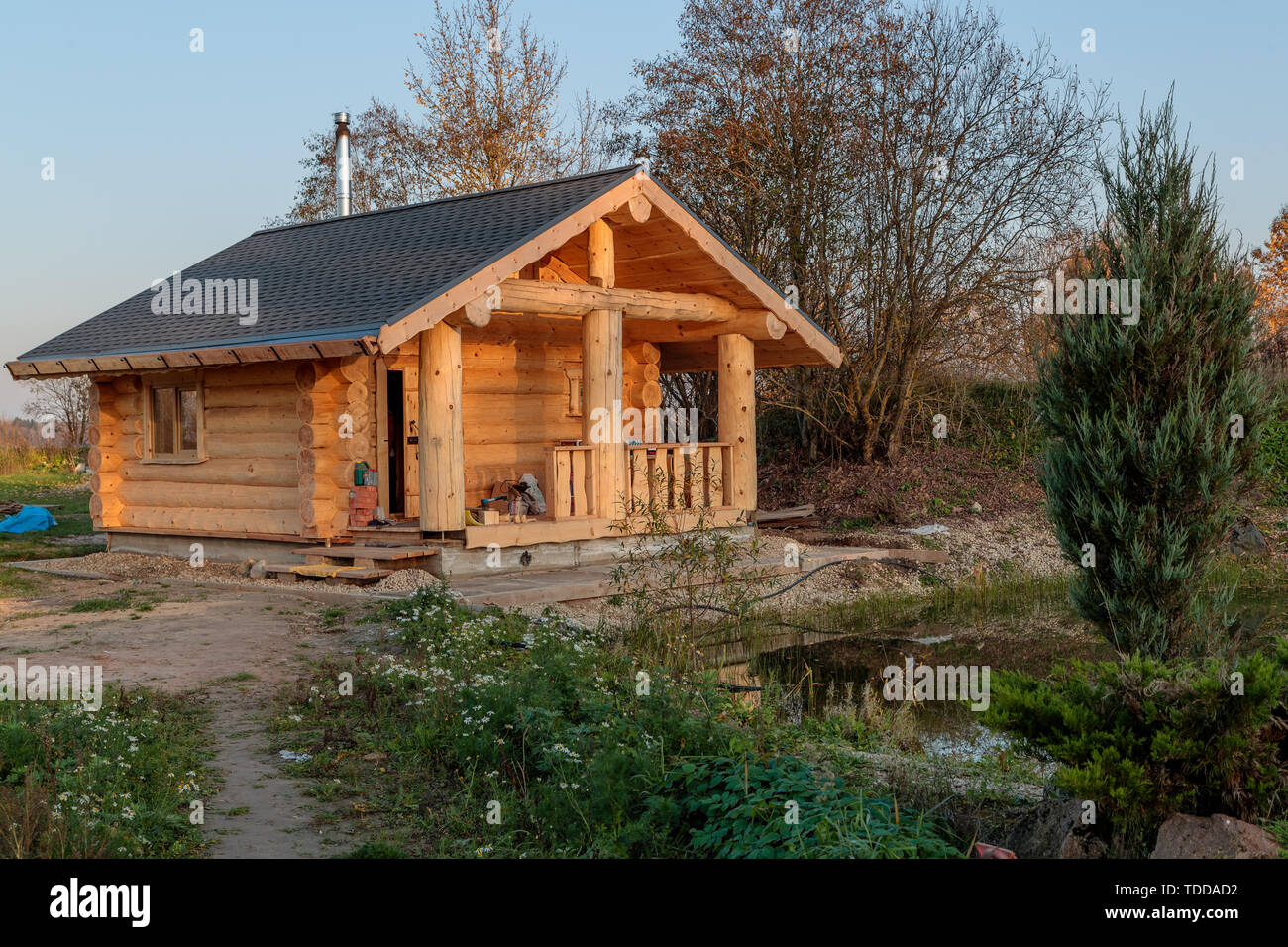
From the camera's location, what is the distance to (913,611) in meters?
14.4

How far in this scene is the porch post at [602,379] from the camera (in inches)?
569

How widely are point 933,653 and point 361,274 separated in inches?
351

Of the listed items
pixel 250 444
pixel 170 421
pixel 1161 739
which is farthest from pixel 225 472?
pixel 1161 739

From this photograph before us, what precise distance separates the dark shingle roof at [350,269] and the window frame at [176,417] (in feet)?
2.32

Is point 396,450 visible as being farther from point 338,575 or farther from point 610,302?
point 610,302

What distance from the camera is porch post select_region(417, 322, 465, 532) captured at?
12938 mm

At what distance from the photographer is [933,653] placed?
Result: 11.4 metres

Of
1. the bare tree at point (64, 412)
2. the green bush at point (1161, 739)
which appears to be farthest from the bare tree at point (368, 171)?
the green bush at point (1161, 739)

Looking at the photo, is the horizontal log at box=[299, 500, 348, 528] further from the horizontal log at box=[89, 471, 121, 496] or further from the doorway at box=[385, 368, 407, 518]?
the horizontal log at box=[89, 471, 121, 496]

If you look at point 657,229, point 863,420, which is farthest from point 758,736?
point 863,420

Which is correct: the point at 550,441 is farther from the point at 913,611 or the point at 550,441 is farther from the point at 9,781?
the point at 9,781
